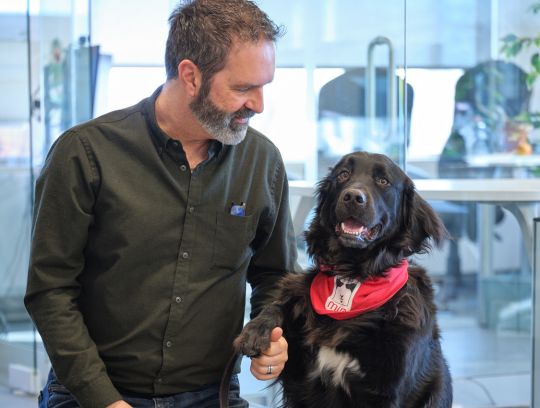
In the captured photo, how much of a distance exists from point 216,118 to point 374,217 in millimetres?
402

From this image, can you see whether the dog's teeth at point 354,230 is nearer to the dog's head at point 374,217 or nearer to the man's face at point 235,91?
the dog's head at point 374,217

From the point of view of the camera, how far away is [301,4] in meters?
3.35

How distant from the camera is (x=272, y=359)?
1.67m

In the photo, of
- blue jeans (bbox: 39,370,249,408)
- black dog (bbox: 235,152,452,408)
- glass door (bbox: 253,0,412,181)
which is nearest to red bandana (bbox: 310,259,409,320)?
black dog (bbox: 235,152,452,408)

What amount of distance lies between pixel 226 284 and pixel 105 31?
2069 mm

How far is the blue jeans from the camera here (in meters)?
1.79

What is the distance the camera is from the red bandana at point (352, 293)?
174 cm

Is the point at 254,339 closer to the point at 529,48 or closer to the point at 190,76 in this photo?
the point at 190,76

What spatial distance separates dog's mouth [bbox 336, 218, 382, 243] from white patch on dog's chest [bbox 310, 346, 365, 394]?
0.25 meters

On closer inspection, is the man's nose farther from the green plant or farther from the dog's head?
the green plant

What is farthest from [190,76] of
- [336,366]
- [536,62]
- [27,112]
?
[536,62]

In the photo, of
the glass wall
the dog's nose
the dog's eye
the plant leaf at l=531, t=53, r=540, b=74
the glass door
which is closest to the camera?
the dog's nose

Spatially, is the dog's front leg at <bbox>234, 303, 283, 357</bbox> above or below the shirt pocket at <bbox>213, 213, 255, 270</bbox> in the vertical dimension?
below

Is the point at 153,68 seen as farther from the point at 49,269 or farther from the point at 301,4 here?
the point at 49,269
